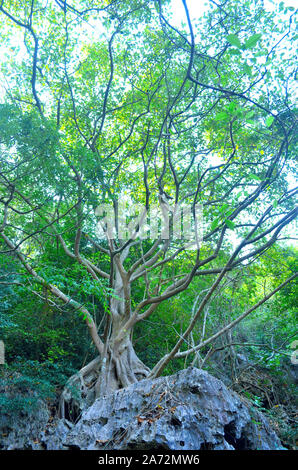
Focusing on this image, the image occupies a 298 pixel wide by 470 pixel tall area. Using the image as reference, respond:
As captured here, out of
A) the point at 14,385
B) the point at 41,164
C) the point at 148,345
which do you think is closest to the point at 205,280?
Result: the point at 148,345

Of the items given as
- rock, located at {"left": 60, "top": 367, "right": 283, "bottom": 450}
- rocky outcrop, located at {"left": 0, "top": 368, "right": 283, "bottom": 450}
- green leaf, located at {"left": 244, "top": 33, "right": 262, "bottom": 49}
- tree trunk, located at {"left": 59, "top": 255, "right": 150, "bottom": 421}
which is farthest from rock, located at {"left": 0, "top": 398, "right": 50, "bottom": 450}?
green leaf, located at {"left": 244, "top": 33, "right": 262, "bottom": 49}

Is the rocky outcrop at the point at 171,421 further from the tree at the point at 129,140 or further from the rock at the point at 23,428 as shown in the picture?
the tree at the point at 129,140

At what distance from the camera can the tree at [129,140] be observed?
14.8 ft

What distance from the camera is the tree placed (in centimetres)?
451

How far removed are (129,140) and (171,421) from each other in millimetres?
5096

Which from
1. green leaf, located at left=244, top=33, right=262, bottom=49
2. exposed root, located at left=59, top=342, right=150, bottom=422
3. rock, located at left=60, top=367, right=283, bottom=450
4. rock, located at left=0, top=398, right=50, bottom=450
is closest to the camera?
green leaf, located at left=244, top=33, right=262, bottom=49

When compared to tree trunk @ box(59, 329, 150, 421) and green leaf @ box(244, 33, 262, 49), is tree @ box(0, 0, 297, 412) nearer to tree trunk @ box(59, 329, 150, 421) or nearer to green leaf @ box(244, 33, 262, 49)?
tree trunk @ box(59, 329, 150, 421)

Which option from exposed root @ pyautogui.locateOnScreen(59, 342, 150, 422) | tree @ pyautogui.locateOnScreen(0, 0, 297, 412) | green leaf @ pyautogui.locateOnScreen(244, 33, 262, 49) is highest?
tree @ pyautogui.locateOnScreen(0, 0, 297, 412)

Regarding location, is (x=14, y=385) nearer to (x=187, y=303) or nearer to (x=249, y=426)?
(x=249, y=426)

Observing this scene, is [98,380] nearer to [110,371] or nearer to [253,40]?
[110,371]

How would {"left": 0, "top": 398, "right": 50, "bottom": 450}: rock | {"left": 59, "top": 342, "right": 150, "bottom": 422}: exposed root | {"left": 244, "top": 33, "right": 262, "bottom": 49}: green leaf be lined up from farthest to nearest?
{"left": 59, "top": 342, "right": 150, "bottom": 422}: exposed root, {"left": 0, "top": 398, "right": 50, "bottom": 450}: rock, {"left": 244, "top": 33, "right": 262, "bottom": 49}: green leaf

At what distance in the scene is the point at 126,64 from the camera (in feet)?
19.6

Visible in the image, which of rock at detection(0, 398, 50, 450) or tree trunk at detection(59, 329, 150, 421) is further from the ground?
tree trunk at detection(59, 329, 150, 421)

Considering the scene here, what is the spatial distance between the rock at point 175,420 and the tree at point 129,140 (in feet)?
3.78
